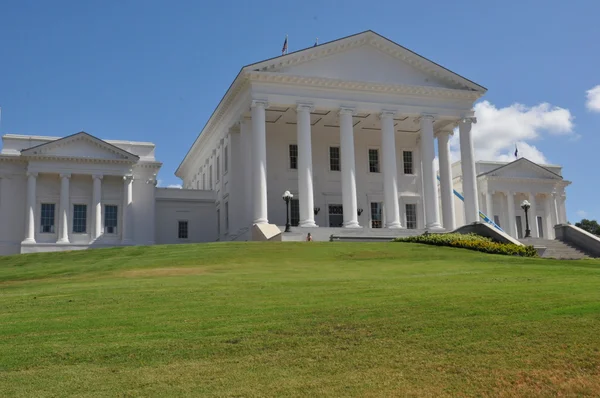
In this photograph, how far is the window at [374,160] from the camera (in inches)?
2176

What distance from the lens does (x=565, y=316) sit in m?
12.9

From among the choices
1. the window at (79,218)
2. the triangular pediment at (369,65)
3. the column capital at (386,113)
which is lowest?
the window at (79,218)

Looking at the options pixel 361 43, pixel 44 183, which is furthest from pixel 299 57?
pixel 44 183

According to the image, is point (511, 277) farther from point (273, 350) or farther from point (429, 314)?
point (273, 350)

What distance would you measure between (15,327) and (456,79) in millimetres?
43004

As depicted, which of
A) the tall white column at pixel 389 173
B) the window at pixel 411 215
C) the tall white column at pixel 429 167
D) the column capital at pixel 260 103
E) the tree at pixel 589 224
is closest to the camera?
the column capital at pixel 260 103

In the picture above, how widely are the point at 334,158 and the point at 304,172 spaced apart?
962cm

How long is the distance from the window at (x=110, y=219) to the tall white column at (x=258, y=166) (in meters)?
16.3

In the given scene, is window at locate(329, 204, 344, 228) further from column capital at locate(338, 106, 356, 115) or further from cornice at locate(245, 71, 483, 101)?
cornice at locate(245, 71, 483, 101)

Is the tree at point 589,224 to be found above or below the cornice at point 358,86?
below

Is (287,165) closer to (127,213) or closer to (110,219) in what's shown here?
(127,213)

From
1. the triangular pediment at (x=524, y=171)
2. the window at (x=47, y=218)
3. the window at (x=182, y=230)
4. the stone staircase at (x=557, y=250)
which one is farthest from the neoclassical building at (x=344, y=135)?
the triangular pediment at (x=524, y=171)

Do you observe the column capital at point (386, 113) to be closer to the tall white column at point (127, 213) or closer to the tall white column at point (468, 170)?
the tall white column at point (468, 170)

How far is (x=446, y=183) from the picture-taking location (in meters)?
50.7
